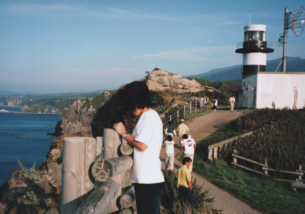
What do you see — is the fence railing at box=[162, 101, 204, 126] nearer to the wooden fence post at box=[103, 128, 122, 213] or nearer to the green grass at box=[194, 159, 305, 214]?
the green grass at box=[194, 159, 305, 214]

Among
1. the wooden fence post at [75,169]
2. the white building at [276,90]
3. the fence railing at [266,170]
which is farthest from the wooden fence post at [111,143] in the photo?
the white building at [276,90]

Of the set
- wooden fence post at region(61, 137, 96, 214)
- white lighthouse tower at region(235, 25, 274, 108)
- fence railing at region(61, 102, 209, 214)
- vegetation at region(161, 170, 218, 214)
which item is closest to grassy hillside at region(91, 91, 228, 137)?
white lighthouse tower at region(235, 25, 274, 108)

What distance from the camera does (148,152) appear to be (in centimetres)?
297

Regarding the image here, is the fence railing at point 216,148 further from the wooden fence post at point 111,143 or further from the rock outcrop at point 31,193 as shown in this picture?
the wooden fence post at point 111,143

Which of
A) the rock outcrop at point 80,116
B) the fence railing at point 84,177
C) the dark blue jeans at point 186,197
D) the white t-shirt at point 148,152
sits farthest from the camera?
the rock outcrop at point 80,116

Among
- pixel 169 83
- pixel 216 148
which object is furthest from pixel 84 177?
pixel 169 83

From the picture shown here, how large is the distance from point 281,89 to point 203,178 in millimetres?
17589

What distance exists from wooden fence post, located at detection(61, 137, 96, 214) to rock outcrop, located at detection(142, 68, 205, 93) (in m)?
34.0

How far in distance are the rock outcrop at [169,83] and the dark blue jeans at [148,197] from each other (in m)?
33.5

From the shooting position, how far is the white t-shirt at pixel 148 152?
2922 millimetres

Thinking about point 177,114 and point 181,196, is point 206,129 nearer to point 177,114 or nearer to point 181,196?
point 177,114

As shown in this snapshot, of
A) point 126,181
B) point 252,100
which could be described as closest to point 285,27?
point 252,100

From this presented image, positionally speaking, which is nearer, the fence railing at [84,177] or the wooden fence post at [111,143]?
the fence railing at [84,177]

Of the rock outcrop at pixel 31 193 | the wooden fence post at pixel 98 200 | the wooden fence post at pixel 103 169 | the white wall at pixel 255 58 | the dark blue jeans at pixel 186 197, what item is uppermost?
the white wall at pixel 255 58
